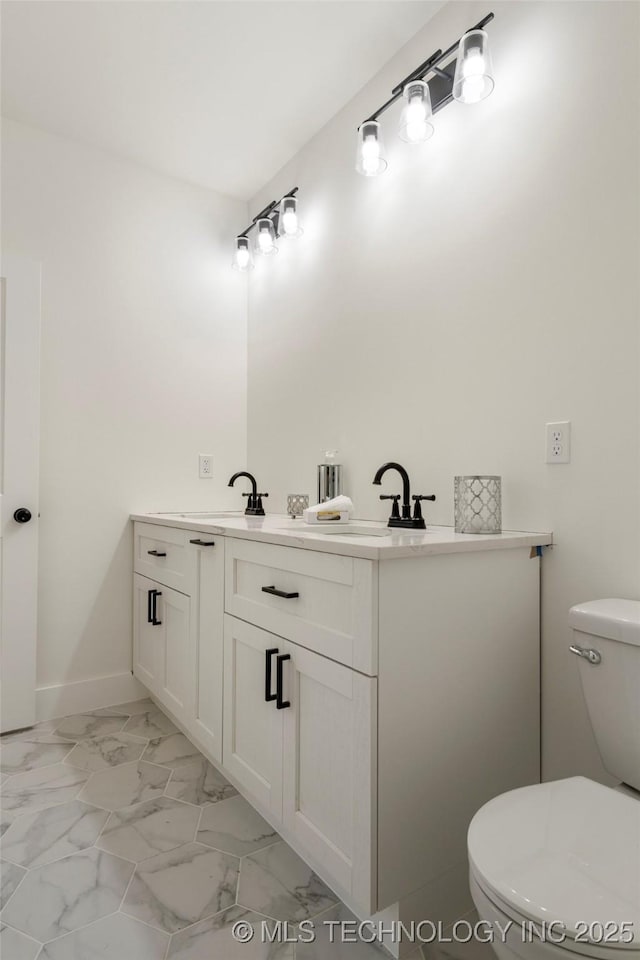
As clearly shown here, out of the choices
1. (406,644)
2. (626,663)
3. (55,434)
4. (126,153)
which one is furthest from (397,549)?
(126,153)

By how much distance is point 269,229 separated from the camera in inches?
97.3

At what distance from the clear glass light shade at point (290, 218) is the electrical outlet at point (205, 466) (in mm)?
1077

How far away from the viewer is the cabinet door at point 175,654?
1.85 metres

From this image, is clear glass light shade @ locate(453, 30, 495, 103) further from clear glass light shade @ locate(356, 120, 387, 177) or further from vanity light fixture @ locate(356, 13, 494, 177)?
clear glass light shade @ locate(356, 120, 387, 177)

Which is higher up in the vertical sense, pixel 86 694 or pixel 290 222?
pixel 290 222

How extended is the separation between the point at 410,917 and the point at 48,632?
5.74 ft

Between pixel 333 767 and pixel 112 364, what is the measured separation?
195cm

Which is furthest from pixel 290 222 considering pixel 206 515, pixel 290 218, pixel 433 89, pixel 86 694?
pixel 86 694

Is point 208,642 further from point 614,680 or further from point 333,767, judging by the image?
point 614,680

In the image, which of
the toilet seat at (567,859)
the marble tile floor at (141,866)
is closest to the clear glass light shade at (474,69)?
the toilet seat at (567,859)

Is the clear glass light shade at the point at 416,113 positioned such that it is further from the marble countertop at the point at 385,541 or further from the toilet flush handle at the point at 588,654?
the toilet flush handle at the point at 588,654

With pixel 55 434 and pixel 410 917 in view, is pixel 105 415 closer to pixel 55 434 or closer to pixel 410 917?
pixel 55 434

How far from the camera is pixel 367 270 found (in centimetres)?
198

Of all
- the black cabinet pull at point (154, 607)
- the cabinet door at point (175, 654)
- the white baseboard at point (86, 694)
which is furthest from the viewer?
the white baseboard at point (86, 694)
